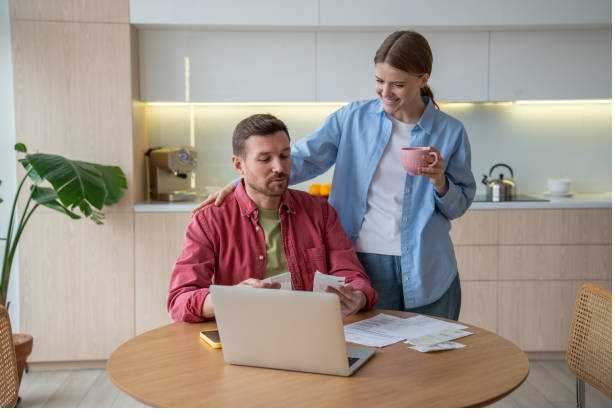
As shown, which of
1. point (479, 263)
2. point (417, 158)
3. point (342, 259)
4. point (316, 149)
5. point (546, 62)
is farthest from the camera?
point (546, 62)

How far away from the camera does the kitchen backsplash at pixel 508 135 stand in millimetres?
4594

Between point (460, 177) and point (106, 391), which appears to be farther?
point (106, 391)

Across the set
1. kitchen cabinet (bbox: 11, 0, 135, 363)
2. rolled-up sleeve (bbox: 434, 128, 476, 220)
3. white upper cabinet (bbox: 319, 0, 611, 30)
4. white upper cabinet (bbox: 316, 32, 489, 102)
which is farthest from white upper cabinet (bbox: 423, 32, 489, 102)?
rolled-up sleeve (bbox: 434, 128, 476, 220)

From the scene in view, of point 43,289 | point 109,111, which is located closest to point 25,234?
point 43,289

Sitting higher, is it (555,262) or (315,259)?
(315,259)

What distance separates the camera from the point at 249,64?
167 inches

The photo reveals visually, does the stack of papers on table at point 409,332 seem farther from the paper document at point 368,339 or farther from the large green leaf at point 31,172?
the large green leaf at point 31,172

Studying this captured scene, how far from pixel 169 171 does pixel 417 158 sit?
97.3 inches

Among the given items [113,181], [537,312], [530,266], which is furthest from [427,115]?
[537,312]

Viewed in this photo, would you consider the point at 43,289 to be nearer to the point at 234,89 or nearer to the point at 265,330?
the point at 234,89

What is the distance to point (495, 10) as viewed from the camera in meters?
4.12

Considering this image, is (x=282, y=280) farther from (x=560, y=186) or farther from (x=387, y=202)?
(x=560, y=186)

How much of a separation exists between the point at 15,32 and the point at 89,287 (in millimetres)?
1419

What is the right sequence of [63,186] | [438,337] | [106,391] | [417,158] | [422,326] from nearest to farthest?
[438,337]
[422,326]
[417,158]
[63,186]
[106,391]
